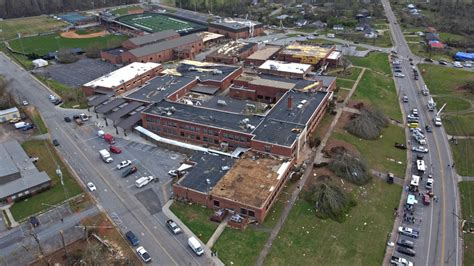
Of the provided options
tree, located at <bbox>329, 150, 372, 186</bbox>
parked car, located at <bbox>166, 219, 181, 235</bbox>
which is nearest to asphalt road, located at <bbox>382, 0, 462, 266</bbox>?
tree, located at <bbox>329, 150, 372, 186</bbox>

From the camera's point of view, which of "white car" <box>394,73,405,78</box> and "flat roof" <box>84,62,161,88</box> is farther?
"white car" <box>394,73,405,78</box>

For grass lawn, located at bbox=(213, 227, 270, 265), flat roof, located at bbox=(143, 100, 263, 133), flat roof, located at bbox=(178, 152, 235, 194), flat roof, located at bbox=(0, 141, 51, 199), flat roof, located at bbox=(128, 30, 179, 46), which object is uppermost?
flat roof, located at bbox=(128, 30, 179, 46)

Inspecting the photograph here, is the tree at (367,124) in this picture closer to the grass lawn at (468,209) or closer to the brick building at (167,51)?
the grass lawn at (468,209)

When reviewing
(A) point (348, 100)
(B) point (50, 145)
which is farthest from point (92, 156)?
(A) point (348, 100)

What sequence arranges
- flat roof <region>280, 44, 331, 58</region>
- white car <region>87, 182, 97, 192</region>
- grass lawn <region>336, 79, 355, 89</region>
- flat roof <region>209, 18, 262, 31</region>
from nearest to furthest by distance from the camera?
white car <region>87, 182, 97, 192</region> → grass lawn <region>336, 79, 355, 89</region> → flat roof <region>280, 44, 331, 58</region> → flat roof <region>209, 18, 262, 31</region>

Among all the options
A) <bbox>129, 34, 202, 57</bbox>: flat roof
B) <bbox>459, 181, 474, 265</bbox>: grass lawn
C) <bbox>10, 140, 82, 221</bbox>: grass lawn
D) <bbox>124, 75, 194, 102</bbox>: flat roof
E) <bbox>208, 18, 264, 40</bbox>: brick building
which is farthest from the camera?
<bbox>208, 18, 264, 40</bbox>: brick building

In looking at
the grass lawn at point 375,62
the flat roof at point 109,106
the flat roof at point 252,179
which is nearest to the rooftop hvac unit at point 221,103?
the flat roof at point 252,179

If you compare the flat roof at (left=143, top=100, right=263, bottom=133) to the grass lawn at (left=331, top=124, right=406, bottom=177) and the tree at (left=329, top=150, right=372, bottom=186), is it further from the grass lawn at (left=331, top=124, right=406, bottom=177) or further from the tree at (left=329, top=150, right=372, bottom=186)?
the grass lawn at (left=331, top=124, right=406, bottom=177)

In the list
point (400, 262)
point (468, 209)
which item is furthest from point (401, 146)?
point (400, 262)
